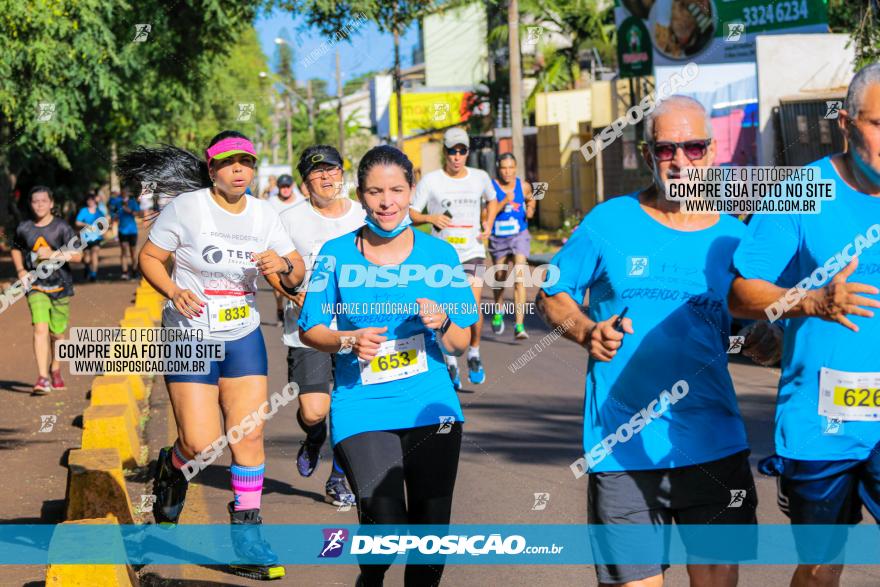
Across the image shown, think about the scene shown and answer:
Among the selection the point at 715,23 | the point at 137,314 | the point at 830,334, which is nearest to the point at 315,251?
the point at 830,334

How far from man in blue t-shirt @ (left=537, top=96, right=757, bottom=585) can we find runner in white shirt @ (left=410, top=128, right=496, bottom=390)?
6922 mm

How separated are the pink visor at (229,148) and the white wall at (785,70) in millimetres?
16929

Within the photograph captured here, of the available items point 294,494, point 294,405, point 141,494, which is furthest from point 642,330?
point 294,405

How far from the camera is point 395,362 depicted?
4.97 meters

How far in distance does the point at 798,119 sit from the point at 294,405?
42.1 feet

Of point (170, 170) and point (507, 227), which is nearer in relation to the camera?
point (170, 170)

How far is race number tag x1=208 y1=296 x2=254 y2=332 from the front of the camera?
634cm

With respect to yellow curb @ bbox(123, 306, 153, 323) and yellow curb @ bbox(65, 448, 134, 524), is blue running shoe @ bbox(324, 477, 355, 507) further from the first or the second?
yellow curb @ bbox(123, 306, 153, 323)

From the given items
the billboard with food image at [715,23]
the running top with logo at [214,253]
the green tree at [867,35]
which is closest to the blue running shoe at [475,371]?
the running top with logo at [214,253]

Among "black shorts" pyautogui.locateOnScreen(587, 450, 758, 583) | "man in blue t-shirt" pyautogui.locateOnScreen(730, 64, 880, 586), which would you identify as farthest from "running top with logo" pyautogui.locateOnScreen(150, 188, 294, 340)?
"man in blue t-shirt" pyautogui.locateOnScreen(730, 64, 880, 586)

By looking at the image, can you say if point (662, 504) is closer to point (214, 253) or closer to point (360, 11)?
point (214, 253)

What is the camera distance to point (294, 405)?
38.3ft

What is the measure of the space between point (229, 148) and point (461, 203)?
237 inches

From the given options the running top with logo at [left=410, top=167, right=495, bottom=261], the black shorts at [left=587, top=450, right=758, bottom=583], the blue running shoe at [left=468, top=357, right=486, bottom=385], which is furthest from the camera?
the running top with logo at [left=410, top=167, right=495, bottom=261]
